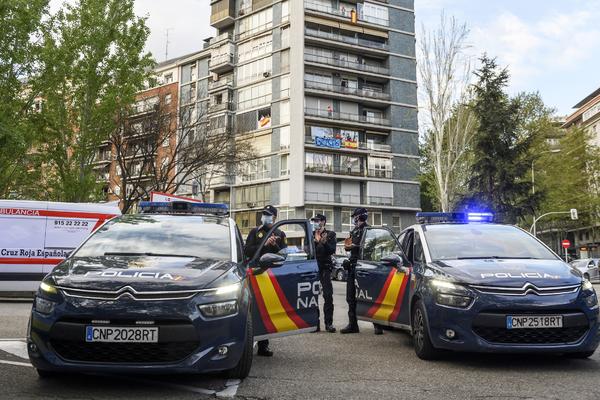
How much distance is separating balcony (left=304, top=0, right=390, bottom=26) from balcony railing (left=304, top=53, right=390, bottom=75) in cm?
408

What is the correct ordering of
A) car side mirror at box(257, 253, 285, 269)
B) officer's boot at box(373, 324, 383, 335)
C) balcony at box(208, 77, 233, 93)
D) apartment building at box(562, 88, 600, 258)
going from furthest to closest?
apartment building at box(562, 88, 600, 258) < balcony at box(208, 77, 233, 93) < officer's boot at box(373, 324, 383, 335) < car side mirror at box(257, 253, 285, 269)

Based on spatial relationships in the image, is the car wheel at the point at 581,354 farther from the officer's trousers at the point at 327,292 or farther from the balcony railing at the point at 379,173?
the balcony railing at the point at 379,173

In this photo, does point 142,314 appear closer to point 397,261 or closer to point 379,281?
point 397,261

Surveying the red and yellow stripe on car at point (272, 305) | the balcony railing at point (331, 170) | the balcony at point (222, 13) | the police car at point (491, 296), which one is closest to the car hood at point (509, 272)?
the police car at point (491, 296)

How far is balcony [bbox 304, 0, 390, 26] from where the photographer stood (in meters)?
55.8

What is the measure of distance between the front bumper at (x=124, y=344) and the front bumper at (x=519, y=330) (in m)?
2.64

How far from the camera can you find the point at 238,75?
2363 inches

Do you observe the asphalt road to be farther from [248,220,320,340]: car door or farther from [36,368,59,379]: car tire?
[248,220,320,340]: car door

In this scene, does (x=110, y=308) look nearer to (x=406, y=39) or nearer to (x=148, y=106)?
(x=148, y=106)

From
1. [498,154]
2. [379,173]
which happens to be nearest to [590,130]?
[379,173]

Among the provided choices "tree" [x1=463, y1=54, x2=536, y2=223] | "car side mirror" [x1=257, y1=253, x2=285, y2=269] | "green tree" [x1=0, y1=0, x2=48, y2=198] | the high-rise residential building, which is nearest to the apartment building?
the high-rise residential building

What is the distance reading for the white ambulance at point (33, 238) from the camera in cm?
1493

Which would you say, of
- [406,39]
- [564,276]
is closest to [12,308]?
[564,276]

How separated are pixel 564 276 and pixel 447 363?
4.91 feet
